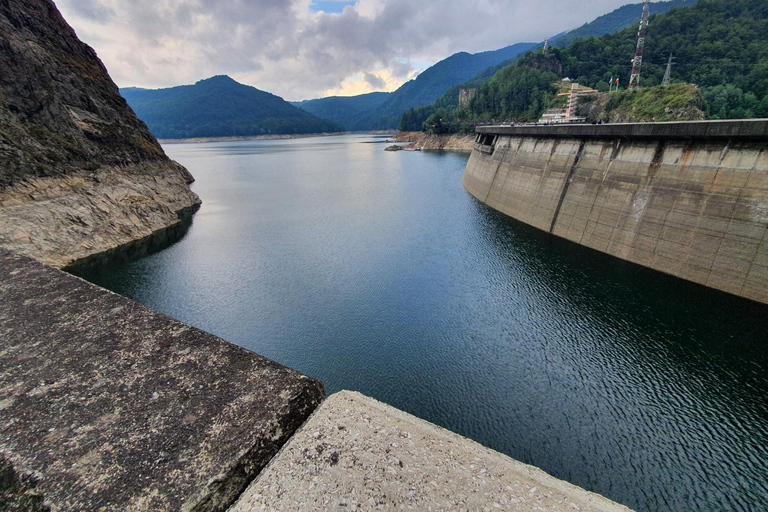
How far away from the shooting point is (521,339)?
51.5ft

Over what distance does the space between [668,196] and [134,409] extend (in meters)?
26.3

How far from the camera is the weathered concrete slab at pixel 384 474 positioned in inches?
151

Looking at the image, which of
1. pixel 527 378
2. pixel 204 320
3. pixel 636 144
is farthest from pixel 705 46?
pixel 204 320

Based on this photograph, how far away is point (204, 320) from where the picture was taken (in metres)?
17.4

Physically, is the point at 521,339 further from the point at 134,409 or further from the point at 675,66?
the point at 675,66

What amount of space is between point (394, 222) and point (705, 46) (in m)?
113

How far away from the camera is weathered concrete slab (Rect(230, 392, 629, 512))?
3828 mm

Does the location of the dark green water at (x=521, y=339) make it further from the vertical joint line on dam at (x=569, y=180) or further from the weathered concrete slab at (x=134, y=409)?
the weathered concrete slab at (x=134, y=409)

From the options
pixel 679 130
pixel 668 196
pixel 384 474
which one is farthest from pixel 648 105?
pixel 384 474

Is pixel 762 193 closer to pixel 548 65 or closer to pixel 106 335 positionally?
pixel 106 335

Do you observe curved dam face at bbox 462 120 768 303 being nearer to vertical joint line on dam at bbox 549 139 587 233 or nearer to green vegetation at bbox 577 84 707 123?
vertical joint line on dam at bbox 549 139 587 233

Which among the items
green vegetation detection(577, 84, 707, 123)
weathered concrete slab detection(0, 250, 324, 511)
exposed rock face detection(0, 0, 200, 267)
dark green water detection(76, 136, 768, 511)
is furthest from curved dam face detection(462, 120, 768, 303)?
green vegetation detection(577, 84, 707, 123)

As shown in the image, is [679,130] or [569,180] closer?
[679,130]

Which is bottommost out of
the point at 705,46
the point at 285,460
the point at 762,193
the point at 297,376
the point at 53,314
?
the point at 762,193
